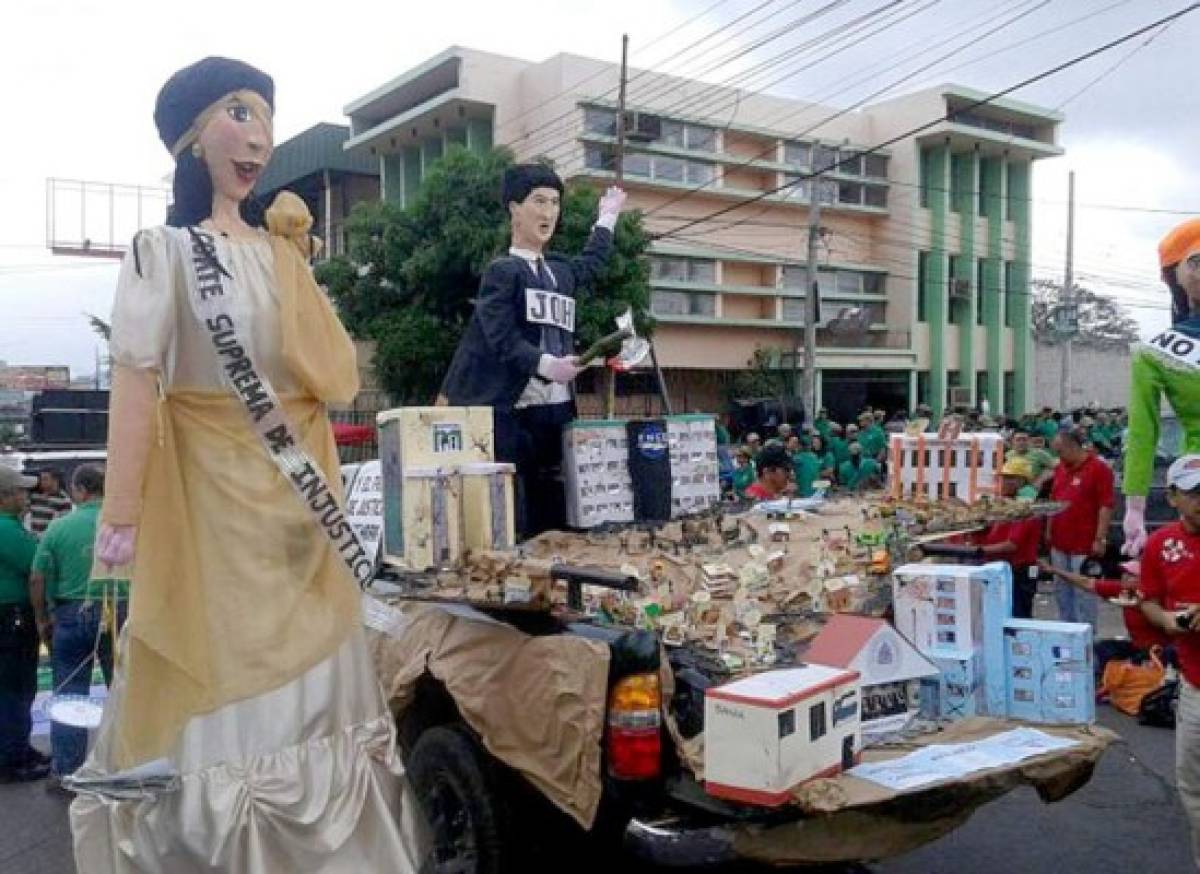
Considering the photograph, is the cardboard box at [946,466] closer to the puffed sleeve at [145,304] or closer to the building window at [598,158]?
the puffed sleeve at [145,304]

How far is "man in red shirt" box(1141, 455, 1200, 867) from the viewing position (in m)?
3.82

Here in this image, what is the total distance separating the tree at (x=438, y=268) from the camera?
19.8 metres

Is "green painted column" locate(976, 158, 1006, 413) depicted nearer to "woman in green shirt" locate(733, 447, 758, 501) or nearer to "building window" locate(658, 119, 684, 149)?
"building window" locate(658, 119, 684, 149)

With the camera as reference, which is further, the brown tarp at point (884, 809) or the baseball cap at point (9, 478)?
the baseball cap at point (9, 478)

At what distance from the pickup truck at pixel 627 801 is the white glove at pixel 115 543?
4.01 ft

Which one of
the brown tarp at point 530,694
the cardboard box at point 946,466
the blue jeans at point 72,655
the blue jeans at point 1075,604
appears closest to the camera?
the brown tarp at point 530,694

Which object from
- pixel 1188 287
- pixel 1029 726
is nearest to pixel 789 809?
pixel 1029 726

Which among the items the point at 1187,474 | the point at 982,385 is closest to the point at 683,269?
the point at 982,385

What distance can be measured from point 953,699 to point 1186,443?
137 cm

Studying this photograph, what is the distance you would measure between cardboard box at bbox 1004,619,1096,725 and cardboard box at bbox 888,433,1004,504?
6.15ft

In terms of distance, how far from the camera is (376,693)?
3.24 metres

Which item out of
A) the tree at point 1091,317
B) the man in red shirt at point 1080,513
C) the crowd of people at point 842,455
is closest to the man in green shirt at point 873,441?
the crowd of people at point 842,455

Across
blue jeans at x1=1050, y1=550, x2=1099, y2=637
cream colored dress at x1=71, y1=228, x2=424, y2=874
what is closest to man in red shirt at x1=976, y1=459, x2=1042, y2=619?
blue jeans at x1=1050, y1=550, x2=1099, y2=637

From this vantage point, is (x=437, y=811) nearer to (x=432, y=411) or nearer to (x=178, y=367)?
(x=432, y=411)
